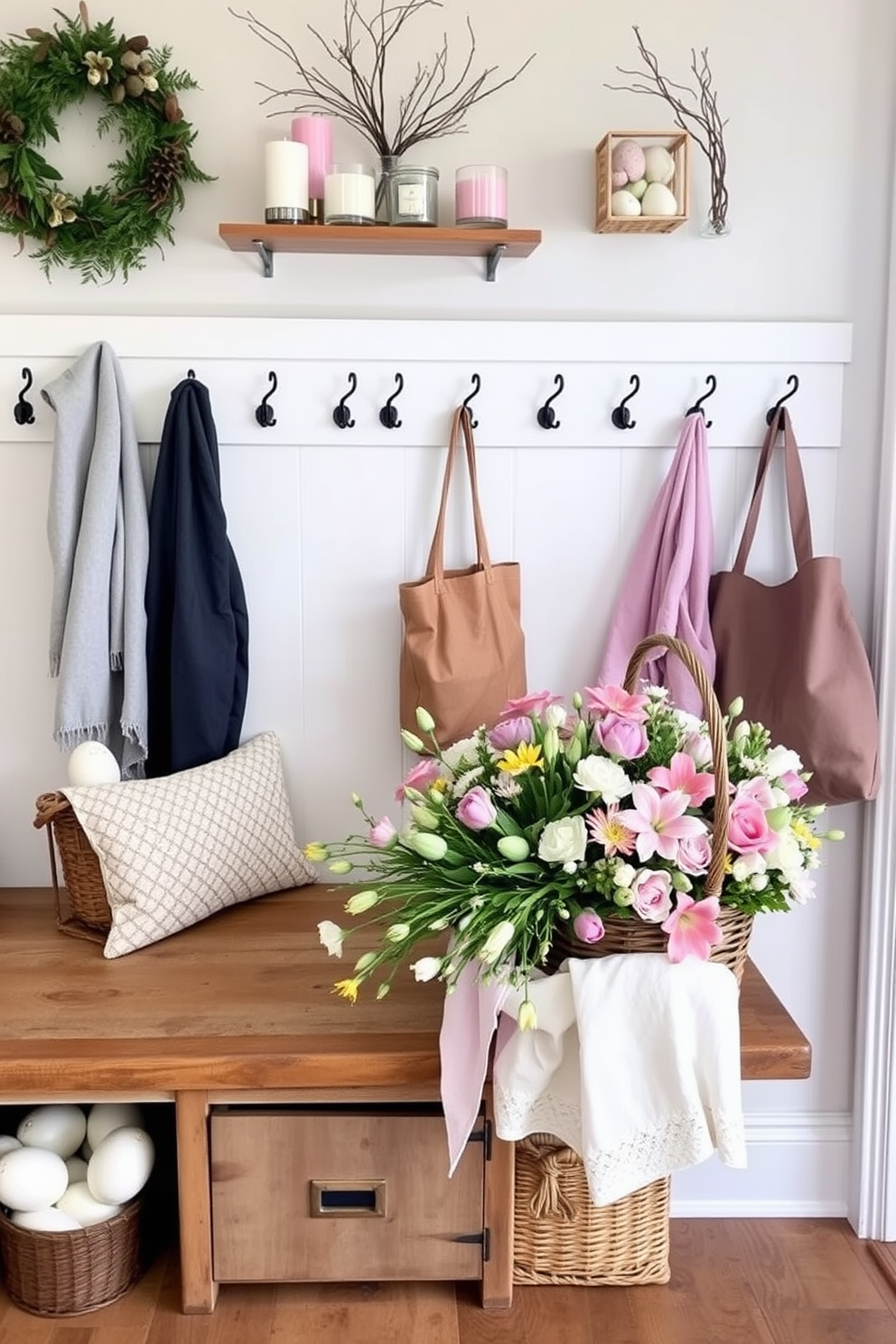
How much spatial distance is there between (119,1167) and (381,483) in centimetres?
108

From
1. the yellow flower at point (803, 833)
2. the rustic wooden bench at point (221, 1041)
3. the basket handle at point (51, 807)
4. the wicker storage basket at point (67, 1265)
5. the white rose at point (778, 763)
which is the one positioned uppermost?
the white rose at point (778, 763)

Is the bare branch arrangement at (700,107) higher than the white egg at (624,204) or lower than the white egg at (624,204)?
higher

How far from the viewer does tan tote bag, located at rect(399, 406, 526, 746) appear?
190 cm

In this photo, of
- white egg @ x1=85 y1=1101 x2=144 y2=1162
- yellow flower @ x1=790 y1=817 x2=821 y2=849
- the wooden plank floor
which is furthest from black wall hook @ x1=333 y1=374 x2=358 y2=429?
the wooden plank floor

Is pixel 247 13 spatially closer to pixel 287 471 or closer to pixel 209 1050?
pixel 287 471

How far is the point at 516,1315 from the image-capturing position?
174 cm

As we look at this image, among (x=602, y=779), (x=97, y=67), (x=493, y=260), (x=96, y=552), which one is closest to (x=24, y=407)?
(x=96, y=552)

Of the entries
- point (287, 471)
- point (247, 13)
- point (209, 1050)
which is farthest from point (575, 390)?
point (209, 1050)

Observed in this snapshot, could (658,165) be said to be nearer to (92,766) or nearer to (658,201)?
(658,201)

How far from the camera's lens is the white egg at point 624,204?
185cm


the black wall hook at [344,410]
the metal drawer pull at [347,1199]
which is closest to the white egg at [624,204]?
the black wall hook at [344,410]

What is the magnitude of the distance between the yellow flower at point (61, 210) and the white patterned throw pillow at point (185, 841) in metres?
0.84

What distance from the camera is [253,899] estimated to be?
1986mm

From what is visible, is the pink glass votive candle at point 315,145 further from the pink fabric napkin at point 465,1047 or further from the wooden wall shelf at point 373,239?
the pink fabric napkin at point 465,1047
